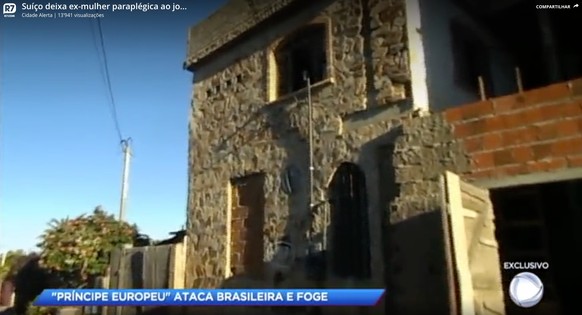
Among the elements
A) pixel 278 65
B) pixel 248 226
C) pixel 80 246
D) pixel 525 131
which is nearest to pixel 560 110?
pixel 525 131

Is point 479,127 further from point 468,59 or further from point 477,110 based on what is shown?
point 468,59

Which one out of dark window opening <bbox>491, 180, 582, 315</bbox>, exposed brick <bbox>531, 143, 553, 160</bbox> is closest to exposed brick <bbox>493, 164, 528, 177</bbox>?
exposed brick <bbox>531, 143, 553, 160</bbox>

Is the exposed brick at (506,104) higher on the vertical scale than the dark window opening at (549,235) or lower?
higher

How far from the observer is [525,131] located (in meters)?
4.27

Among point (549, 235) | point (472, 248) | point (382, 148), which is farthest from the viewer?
point (382, 148)

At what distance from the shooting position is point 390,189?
5852 mm

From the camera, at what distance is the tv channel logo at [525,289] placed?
3.96m

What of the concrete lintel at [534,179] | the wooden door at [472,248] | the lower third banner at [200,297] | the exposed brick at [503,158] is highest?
the exposed brick at [503,158]

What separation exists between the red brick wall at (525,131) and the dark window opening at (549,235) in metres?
1.39

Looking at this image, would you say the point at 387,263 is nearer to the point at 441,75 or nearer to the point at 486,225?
the point at 486,225

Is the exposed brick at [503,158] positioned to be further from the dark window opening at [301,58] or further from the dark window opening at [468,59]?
the dark window opening at [301,58]

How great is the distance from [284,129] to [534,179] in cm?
409

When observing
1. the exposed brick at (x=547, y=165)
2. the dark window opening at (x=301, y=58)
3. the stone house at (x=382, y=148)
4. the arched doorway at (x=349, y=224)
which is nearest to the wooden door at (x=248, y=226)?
the stone house at (x=382, y=148)

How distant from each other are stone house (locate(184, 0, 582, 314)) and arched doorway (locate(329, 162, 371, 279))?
20 mm
